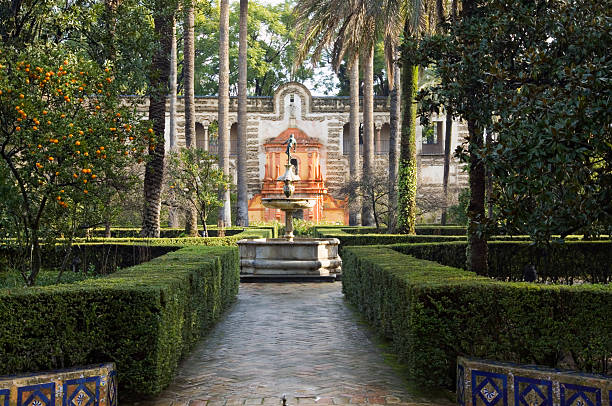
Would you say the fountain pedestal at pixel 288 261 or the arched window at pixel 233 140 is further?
the arched window at pixel 233 140

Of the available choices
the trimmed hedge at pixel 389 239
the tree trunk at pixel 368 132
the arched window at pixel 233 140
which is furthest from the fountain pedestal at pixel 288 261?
the arched window at pixel 233 140

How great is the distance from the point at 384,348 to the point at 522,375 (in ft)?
9.31

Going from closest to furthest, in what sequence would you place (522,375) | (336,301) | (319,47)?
(522,375), (336,301), (319,47)

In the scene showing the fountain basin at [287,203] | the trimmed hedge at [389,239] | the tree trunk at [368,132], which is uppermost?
the tree trunk at [368,132]

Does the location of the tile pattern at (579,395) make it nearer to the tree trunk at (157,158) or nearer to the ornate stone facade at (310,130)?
the tree trunk at (157,158)

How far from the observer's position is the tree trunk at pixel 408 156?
17016 mm

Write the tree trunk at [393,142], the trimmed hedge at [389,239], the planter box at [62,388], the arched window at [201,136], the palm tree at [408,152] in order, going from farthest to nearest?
the arched window at [201,136]
the tree trunk at [393,142]
the palm tree at [408,152]
the trimmed hedge at [389,239]
the planter box at [62,388]

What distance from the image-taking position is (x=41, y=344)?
5207 millimetres

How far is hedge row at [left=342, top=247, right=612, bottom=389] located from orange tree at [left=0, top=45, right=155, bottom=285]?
14.0 ft

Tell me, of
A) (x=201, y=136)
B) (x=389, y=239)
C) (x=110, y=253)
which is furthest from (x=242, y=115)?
(x=201, y=136)

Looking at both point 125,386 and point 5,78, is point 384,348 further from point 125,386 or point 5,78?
point 5,78

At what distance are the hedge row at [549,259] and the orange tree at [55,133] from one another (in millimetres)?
6993

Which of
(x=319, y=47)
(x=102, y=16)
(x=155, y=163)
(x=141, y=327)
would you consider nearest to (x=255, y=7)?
(x=319, y=47)

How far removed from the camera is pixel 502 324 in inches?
222
